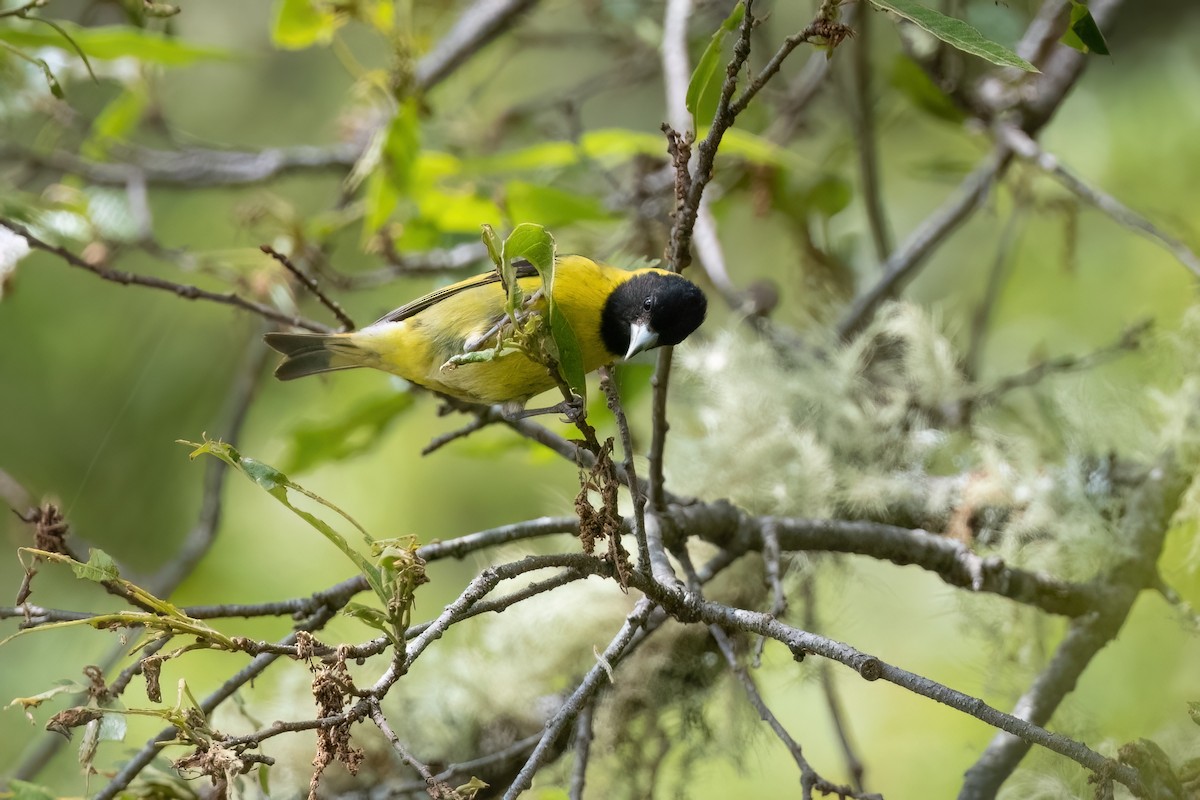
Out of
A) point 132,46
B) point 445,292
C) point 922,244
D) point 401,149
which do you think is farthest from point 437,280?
point 922,244

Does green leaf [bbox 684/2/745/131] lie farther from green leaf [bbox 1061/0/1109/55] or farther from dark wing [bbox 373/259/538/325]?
dark wing [bbox 373/259/538/325]

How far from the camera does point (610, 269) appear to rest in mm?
Answer: 2738

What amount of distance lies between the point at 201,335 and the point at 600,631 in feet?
11.7

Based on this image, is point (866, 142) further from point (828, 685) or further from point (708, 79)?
point (708, 79)

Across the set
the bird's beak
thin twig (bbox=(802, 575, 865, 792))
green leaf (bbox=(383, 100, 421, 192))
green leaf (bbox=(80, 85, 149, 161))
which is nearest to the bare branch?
green leaf (bbox=(383, 100, 421, 192))

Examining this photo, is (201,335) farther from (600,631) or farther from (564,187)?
(600,631)

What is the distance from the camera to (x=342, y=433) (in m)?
2.92

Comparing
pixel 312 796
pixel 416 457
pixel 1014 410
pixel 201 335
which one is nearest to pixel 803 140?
pixel 1014 410

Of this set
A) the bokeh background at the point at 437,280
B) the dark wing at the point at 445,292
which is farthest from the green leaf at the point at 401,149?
the dark wing at the point at 445,292

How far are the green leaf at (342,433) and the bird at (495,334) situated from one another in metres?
0.14

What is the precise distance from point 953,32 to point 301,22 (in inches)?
92.8

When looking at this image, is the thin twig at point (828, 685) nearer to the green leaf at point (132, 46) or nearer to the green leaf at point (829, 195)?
the green leaf at point (829, 195)

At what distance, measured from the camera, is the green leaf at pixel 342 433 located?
290 centimetres

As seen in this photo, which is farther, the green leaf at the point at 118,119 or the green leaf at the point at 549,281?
the green leaf at the point at 118,119
